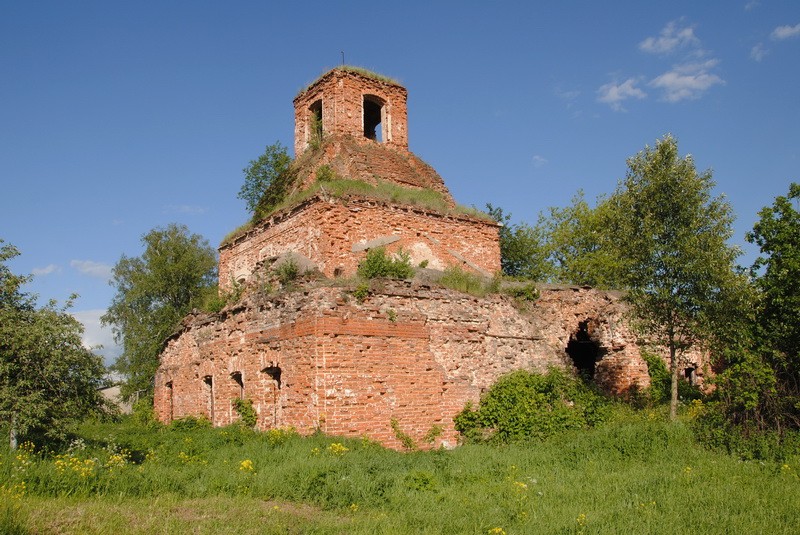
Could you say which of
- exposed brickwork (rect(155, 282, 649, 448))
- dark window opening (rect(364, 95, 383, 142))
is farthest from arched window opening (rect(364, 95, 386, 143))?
exposed brickwork (rect(155, 282, 649, 448))

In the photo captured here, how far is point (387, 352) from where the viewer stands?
12062mm

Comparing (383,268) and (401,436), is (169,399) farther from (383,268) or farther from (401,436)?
(401,436)

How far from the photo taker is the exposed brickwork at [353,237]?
1535cm

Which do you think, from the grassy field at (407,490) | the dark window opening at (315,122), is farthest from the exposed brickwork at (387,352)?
the dark window opening at (315,122)

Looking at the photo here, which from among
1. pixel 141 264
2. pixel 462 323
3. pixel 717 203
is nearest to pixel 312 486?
pixel 462 323

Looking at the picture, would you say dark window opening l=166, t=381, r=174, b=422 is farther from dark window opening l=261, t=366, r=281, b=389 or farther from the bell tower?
the bell tower

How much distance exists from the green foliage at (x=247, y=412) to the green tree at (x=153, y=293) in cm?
1721

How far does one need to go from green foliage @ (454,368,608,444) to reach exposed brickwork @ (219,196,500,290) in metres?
4.32

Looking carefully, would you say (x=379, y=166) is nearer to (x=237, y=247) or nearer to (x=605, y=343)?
(x=237, y=247)

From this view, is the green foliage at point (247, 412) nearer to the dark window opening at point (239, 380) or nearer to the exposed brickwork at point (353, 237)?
the dark window opening at point (239, 380)

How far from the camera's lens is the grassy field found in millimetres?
6258

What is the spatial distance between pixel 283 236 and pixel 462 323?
19.2 ft

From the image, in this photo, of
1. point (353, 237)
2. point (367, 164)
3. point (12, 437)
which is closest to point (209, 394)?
point (353, 237)

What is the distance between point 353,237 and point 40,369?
27.2ft
